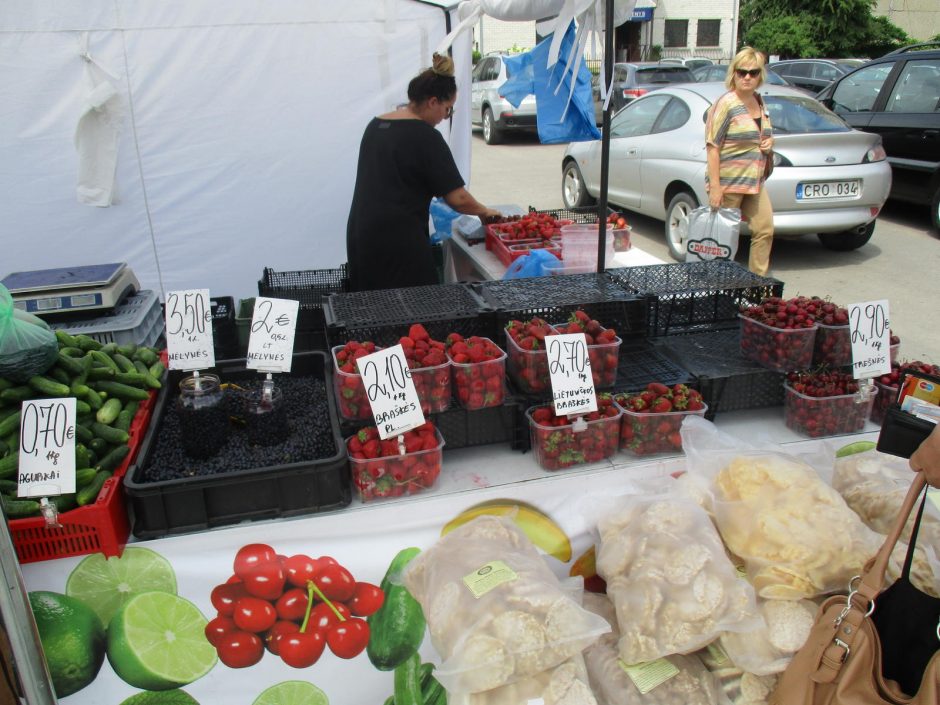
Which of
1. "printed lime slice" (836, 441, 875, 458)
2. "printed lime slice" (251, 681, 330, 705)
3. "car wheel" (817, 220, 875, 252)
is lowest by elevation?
"printed lime slice" (251, 681, 330, 705)

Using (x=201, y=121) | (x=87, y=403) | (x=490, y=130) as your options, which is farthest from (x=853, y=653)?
(x=490, y=130)

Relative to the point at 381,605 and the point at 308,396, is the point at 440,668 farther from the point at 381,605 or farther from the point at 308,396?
the point at 308,396

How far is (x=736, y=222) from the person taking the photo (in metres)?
3.72

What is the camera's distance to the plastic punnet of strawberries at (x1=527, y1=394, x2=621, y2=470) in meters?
1.96

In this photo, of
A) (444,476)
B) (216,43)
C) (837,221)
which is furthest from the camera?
(837,221)

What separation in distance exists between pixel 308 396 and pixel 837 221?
5949 millimetres

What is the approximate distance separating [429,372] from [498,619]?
71 centimetres

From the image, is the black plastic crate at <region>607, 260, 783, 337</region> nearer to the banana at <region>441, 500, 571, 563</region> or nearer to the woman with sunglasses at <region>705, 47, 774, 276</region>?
the banana at <region>441, 500, 571, 563</region>

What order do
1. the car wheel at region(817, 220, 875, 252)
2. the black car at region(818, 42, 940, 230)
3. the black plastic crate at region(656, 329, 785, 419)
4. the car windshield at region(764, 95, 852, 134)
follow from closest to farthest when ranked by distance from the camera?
the black plastic crate at region(656, 329, 785, 419)
the car windshield at region(764, 95, 852, 134)
the car wheel at region(817, 220, 875, 252)
the black car at region(818, 42, 940, 230)

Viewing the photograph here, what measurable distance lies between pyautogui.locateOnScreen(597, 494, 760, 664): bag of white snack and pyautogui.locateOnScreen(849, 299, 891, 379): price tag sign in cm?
81

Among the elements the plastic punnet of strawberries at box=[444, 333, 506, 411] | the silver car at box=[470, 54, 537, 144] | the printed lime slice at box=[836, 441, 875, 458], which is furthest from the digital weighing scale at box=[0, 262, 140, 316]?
the silver car at box=[470, 54, 537, 144]

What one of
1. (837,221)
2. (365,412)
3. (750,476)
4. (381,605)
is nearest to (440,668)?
(381,605)

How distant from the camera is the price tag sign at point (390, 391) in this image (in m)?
1.78

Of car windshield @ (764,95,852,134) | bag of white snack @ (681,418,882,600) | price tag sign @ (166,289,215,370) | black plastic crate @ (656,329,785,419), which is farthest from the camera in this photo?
car windshield @ (764,95,852,134)
